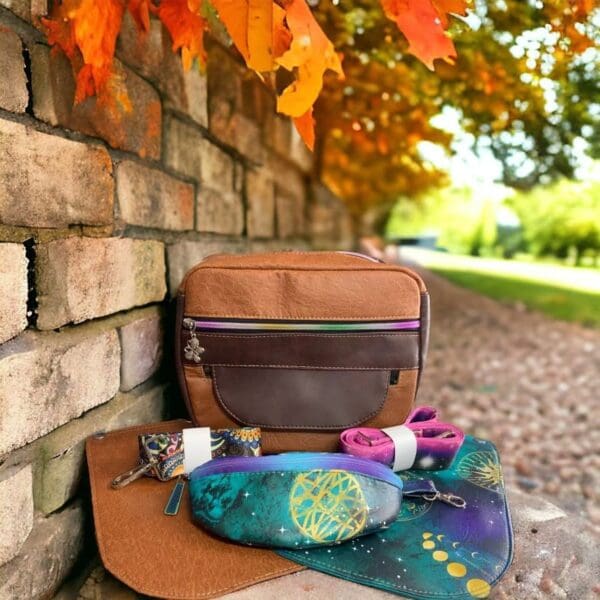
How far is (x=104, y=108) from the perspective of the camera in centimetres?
142

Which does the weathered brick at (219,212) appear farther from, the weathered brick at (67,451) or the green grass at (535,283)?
the green grass at (535,283)

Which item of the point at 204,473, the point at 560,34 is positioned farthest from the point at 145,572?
the point at 560,34

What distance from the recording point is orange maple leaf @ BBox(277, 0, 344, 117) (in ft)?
3.43

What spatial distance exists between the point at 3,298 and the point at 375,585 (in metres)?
0.85

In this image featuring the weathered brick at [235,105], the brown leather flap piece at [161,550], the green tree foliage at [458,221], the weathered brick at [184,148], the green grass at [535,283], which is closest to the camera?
the brown leather flap piece at [161,550]

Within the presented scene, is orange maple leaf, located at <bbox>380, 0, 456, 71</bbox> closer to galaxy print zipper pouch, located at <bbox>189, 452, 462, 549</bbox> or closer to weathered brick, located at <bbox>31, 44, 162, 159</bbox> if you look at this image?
weathered brick, located at <bbox>31, 44, 162, 159</bbox>

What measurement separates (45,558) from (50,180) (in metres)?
0.76

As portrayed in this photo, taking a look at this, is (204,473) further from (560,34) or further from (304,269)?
(560,34)

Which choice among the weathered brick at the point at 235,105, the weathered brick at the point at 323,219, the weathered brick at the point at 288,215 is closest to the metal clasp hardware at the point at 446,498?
the weathered brick at the point at 235,105

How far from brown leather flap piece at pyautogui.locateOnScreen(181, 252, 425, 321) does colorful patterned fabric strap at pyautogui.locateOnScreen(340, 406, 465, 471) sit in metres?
0.28

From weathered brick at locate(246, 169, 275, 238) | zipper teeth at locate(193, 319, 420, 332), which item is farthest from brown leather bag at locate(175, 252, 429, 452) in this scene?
weathered brick at locate(246, 169, 275, 238)

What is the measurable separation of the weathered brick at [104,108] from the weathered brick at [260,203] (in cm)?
112

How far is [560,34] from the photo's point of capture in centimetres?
168

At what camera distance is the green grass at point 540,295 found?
8005mm
